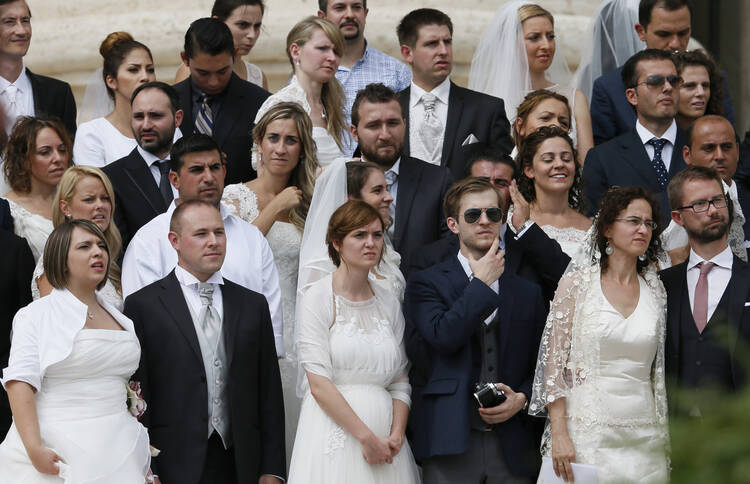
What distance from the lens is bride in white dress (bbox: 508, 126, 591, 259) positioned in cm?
556

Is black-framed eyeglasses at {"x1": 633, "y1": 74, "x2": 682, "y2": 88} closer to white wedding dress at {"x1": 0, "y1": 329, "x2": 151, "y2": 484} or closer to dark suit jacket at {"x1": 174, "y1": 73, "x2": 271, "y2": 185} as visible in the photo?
dark suit jacket at {"x1": 174, "y1": 73, "x2": 271, "y2": 185}

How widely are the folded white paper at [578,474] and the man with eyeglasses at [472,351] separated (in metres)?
0.06

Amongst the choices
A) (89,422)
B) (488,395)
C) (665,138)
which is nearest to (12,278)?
(89,422)

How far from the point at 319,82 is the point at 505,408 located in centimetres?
264

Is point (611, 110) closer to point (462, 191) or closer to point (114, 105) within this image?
point (462, 191)

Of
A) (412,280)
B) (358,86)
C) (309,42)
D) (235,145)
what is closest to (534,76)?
(358,86)

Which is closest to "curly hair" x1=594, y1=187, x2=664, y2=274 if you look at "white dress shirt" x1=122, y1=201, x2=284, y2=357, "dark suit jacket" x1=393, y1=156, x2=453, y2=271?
"dark suit jacket" x1=393, y1=156, x2=453, y2=271

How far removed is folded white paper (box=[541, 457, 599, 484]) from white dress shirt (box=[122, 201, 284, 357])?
1.48m

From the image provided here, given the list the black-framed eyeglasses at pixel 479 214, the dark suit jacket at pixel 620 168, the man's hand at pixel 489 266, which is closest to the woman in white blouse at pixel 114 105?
the black-framed eyeglasses at pixel 479 214

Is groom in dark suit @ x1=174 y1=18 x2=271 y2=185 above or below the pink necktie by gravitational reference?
above

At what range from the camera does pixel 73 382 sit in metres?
4.40

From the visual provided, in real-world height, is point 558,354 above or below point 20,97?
below

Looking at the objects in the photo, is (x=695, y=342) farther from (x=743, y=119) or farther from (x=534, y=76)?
(x=743, y=119)

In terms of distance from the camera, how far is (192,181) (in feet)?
17.9
